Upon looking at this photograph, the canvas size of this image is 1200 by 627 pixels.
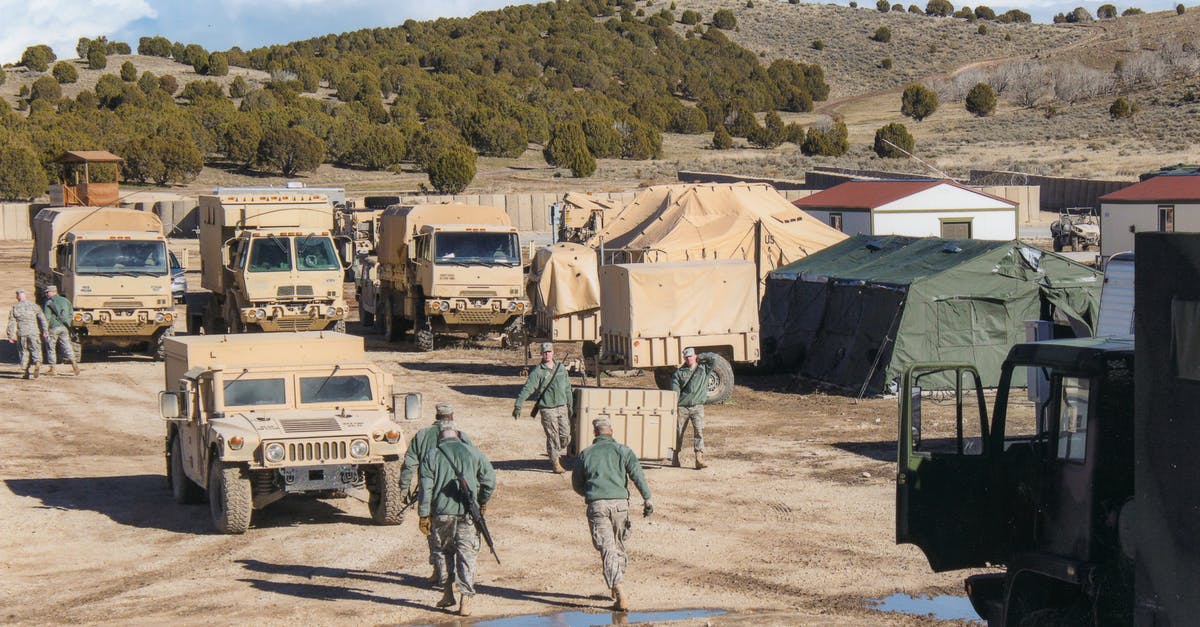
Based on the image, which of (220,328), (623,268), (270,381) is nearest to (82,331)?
(220,328)

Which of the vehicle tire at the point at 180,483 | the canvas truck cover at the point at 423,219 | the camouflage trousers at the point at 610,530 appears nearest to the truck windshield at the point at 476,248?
the canvas truck cover at the point at 423,219

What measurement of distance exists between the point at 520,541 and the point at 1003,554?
6.27m

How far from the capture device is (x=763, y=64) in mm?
138250

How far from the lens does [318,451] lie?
14086 mm

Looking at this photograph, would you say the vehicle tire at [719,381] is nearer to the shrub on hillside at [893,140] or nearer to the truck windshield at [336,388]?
the truck windshield at [336,388]

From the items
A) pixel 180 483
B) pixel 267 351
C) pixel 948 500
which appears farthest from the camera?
pixel 180 483

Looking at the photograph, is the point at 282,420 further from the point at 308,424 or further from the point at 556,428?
the point at 556,428

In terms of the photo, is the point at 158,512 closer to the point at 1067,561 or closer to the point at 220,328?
the point at 1067,561

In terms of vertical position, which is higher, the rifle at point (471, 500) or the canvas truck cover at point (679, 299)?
the canvas truck cover at point (679, 299)

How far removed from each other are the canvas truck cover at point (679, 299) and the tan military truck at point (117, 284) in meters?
9.61

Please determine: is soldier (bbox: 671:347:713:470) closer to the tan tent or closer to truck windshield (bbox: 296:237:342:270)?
the tan tent

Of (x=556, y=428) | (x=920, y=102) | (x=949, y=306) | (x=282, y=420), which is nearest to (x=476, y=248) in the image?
(x=949, y=306)

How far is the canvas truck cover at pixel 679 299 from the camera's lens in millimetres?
23234

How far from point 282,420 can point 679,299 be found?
999 cm
